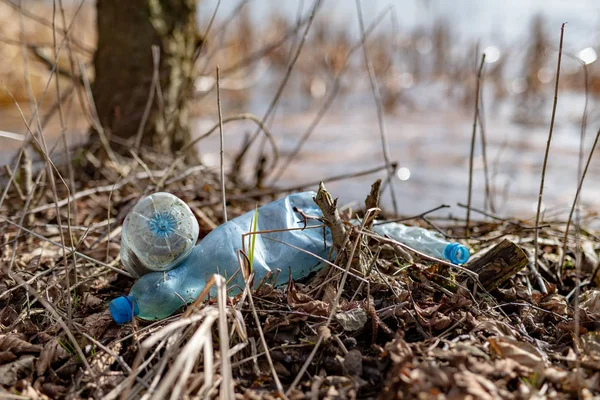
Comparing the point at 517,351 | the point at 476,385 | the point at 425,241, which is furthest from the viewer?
the point at 425,241

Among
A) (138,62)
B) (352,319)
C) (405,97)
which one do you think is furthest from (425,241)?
(405,97)

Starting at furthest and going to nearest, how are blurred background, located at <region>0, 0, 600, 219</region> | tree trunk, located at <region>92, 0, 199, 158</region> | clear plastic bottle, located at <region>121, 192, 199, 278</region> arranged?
blurred background, located at <region>0, 0, 600, 219</region> < tree trunk, located at <region>92, 0, 199, 158</region> < clear plastic bottle, located at <region>121, 192, 199, 278</region>

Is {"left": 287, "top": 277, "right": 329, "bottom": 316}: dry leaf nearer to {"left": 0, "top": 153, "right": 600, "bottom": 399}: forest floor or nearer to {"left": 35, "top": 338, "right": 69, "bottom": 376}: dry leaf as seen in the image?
{"left": 0, "top": 153, "right": 600, "bottom": 399}: forest floor

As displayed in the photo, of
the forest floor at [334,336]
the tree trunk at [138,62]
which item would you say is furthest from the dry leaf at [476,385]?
the tree trunk at [138,62]

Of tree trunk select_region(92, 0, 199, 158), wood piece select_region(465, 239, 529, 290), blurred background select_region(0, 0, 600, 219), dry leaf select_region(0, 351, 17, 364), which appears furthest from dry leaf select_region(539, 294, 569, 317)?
tree trunk select_region(92, 0, 199, 158)

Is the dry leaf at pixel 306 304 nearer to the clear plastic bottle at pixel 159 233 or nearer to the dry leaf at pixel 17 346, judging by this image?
the clear plastic bottle at pixel 159 233

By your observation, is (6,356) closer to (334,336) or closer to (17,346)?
(17,346)

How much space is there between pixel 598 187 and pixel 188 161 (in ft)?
9.95

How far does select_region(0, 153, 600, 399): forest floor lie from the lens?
1253mm

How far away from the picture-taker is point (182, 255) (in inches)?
67.9

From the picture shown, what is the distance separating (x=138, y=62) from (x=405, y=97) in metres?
5.20

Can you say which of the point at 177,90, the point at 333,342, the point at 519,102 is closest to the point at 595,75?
the point at 519,102

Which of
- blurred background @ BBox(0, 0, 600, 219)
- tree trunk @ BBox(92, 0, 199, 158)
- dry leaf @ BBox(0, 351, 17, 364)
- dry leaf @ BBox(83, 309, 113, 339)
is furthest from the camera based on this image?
blurred background @ BBox(0, 0, 600, 219)

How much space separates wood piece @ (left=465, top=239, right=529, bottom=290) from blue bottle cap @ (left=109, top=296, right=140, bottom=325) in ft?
3.53
